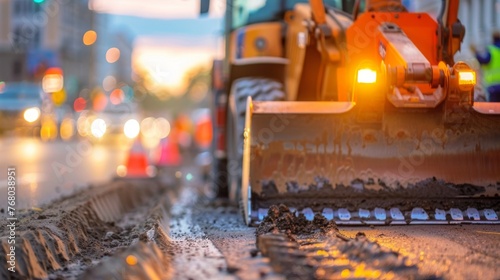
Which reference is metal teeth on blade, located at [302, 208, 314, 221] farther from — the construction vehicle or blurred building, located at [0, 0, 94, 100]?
blurred building, located at [0, 0, 94, 100]

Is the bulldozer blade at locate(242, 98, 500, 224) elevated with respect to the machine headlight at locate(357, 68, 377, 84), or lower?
lower

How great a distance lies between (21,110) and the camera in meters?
37.0

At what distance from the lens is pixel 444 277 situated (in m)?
4.51

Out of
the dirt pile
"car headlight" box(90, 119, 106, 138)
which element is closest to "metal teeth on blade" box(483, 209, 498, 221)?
the dirt pile

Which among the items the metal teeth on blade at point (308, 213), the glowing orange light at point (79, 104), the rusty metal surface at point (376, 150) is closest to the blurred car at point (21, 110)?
the rusty metal surface at point (376, 150)

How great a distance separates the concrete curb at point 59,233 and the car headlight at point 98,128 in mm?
25671

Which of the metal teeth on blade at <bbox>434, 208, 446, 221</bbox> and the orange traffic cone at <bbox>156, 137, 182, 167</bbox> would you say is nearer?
the metal teeth on blade at <bbox>434, 208, 446, 221</bbox>

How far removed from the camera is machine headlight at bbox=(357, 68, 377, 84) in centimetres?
691

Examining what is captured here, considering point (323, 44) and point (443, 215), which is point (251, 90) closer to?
point (323, 44)

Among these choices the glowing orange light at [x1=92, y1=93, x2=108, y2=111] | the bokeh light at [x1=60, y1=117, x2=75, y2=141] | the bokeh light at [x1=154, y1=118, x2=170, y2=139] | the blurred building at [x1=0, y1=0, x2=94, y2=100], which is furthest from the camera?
the blurred building at [x1=0, y1=0, x2=94, y2=100]

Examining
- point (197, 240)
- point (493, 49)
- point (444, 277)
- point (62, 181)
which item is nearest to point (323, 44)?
point (197, 240)

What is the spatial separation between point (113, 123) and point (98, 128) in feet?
3.14

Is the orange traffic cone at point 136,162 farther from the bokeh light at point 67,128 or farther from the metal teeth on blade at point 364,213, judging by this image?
the bokeh light at point 67,128

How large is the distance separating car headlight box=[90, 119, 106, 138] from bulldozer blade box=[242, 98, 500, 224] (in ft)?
94.6
